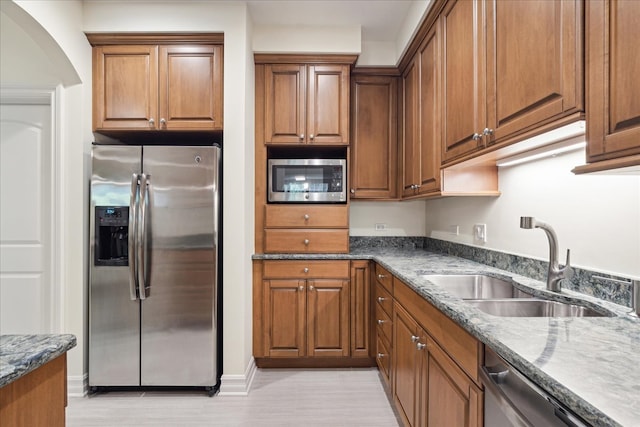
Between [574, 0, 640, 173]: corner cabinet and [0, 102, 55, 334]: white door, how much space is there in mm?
3019

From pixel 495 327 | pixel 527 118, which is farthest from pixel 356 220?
pixel 495 327

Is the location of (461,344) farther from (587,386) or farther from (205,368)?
(205,368)

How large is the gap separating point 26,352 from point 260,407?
170 cm

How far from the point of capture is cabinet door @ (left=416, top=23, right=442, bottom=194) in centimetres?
Answer: 207

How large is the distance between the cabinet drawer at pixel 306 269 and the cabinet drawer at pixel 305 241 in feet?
0.40

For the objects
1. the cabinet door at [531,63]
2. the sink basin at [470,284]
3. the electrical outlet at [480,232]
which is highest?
the cabinet door at [531,63]

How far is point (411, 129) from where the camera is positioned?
8.55 feet

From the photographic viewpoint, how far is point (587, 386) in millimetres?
609

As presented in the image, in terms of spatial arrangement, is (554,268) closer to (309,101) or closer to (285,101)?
(309,101)

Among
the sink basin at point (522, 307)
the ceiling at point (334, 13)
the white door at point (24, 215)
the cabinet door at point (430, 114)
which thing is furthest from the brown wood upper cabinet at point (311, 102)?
the sink basin at point (522, 307)

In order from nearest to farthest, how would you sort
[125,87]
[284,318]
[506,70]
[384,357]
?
[506,70] < [384,357] < [125,87] < [284,318]

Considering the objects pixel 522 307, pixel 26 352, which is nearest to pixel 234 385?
pixel 26 352

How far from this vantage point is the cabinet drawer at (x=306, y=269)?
103 inches

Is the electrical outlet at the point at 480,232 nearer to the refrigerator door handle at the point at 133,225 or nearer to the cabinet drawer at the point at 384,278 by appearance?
the cabinet drawer at the point at 384,278
